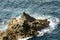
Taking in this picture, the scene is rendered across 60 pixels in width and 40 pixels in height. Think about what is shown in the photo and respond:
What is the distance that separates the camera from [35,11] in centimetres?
6962

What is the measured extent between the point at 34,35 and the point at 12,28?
5.28 meters

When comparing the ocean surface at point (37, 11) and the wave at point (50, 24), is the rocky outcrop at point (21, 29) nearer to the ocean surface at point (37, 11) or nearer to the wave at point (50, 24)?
the wave at point (50, 24)

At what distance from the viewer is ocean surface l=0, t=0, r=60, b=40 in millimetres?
57672

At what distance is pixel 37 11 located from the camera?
6925cm

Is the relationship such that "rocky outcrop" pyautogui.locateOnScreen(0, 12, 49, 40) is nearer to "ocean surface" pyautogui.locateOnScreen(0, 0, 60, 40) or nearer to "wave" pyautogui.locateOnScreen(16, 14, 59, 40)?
"wave" pyautogui.locateOnScreen(16, 14, 59, 40)

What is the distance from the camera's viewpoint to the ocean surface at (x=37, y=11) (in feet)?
189

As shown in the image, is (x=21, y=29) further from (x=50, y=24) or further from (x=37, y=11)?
(x=37, y=11)

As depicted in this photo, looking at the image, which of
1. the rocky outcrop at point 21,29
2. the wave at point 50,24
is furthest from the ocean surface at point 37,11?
the rocky outcrop at point 21,29

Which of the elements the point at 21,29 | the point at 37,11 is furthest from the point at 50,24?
the point at 37,11

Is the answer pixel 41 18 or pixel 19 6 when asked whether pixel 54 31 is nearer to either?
pixel 41 18

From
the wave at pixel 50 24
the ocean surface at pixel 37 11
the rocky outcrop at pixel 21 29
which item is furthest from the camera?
the ocean surface at pixel 37 11

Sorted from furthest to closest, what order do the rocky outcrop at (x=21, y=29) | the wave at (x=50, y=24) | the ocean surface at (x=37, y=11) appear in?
1. the ocean surface at (x=37, y=11)
2. the wave at (x=50, y=24)
3. the rocky outcrop at (x=21, y=29)

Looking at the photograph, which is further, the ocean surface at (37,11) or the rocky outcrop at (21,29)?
the ocean surface at (37,11)

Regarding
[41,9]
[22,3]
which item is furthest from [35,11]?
[22,3]
